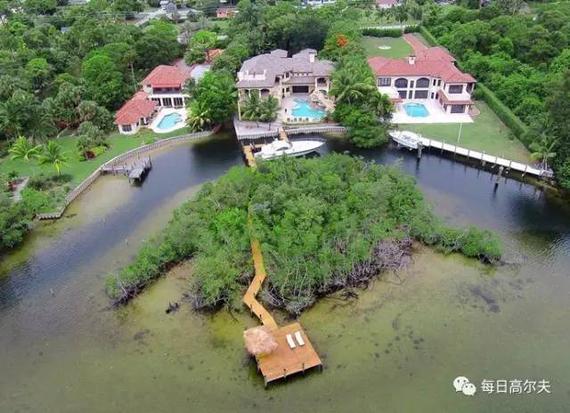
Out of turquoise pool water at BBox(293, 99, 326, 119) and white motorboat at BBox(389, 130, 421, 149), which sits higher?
turquoise pool water at BBox(293, 99, 326, 119)

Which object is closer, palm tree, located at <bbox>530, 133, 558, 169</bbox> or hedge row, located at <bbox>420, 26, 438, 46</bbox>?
palm tree, located at <bbox>530, 133, 558, 169</bbox>

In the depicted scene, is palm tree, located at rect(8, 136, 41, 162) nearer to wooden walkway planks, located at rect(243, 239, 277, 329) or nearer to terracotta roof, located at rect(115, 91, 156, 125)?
terracotta roof, located at rect(115, 91, 156, 125)

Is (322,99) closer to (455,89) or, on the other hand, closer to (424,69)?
(424,69)

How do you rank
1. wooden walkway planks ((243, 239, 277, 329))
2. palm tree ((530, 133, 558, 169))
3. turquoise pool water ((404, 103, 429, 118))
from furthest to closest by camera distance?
turquoise pool water ((404, 103, 429, 118)), palm tree ((530, 133, 558, 169)), wooden walkway planks ((243, 239, 277, 329))

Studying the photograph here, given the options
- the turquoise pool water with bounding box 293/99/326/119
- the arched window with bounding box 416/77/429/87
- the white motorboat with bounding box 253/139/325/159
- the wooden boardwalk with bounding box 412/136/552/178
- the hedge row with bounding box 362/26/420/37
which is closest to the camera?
the wooden boardwalk with bounding box 412/136/552/178

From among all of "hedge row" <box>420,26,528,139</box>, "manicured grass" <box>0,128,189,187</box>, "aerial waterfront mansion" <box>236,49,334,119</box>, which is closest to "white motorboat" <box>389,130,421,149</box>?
"hedge row" <box>420,26,528,139</box>

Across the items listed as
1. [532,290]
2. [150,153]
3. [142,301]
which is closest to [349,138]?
[150,153]

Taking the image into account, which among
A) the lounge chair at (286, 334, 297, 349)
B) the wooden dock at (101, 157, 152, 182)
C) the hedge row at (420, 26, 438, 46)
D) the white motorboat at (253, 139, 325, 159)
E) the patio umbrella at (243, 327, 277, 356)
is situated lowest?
the lounge chair at (286, 334, 297, 349)
